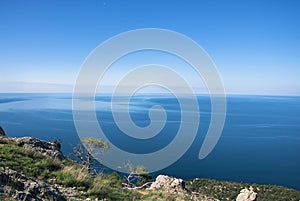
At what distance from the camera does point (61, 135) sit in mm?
96938

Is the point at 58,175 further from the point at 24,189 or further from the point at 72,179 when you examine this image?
the point at 24,189

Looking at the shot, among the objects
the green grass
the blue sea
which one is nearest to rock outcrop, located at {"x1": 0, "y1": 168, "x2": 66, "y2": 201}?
the green grass

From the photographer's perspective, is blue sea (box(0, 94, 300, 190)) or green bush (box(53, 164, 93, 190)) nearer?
green bush (box(53, 164, 93, 190))

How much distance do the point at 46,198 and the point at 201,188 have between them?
1662 inches

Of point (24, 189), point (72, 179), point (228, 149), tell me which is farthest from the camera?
point (228, 149)

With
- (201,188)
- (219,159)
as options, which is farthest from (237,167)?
(201,188)

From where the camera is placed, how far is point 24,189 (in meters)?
4.97

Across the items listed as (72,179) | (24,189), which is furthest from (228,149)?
(24,189)

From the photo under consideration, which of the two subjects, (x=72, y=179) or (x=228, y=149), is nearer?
(x=72, y=179)

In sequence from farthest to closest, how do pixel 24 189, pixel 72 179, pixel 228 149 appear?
pixel 228 149
pixel 72 179
pixel 24 189

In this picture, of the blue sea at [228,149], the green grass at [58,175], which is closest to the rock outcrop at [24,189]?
the green grass at [58,175]

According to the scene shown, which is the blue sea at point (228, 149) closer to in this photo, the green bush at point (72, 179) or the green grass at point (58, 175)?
the green grass at point (58, 175)

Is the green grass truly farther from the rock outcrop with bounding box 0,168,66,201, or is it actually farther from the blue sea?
the blue sea

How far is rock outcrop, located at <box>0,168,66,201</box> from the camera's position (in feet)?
15.0
